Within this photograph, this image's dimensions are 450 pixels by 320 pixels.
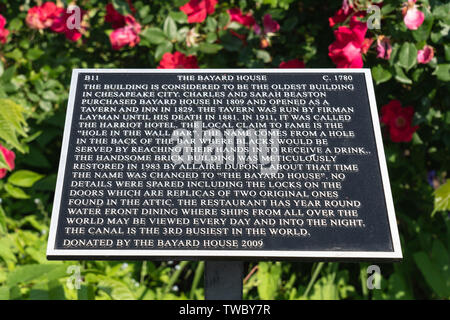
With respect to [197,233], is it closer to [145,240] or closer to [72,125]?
[145,240]

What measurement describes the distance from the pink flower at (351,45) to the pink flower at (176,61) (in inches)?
33.6

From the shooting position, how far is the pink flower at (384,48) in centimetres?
229

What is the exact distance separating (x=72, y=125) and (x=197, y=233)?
78 cm

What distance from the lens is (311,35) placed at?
3.06 metres

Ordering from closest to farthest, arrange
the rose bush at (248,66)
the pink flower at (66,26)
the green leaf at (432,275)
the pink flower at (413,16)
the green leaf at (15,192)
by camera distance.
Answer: the pink flower at (413,16)
the rose bush at (248,66)
the green leaf at (432,275)
the pink flower at (66,26)
the green leaf at (15,192)

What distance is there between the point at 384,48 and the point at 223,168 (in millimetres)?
1170

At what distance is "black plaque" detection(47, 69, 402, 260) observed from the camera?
5.58 feet

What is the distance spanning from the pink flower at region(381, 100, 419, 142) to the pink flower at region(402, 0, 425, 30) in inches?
21.5

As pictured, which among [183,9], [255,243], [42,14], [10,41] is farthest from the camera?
[10,41]

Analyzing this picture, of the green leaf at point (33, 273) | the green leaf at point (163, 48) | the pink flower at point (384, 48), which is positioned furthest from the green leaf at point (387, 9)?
the green leaf at point (33, 273)

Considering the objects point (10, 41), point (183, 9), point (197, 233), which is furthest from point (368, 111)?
point (10, 41)

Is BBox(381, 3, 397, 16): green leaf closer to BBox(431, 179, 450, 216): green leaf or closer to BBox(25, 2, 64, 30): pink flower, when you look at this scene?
BBox(431, 179, 450, 216): green leaf

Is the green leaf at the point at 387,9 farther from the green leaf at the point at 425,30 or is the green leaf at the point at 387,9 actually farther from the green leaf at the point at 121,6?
the green leaf at the point at 121,6

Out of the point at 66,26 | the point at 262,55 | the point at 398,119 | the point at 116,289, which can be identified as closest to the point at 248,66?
the point at 262,55
